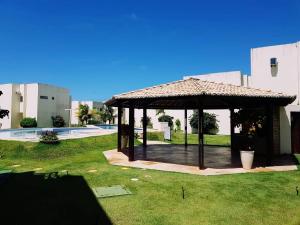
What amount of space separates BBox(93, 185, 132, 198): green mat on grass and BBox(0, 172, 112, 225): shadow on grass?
0.24 metres

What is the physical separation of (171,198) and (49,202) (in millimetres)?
3726

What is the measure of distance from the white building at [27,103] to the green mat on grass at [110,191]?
40043 millimetres

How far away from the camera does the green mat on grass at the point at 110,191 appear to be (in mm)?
8711

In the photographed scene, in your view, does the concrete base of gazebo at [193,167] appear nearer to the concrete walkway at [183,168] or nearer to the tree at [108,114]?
the concrete walkway at [183,168]

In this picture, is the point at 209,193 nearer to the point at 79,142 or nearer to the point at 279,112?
the point at 279,112

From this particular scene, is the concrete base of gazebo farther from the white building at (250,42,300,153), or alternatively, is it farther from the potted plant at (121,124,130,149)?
the white building at (250,42,300,153)

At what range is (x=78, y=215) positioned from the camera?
6.93m

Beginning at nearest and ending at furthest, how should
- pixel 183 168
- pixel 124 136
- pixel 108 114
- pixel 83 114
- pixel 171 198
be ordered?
pixel 171 198 < pixel 183 168 < pixel 124 136 < pixel 83 114 < pixel 108 114

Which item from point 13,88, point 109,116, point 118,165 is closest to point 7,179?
point 118,165

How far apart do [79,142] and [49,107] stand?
94.1 feet

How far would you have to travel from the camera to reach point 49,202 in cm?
806

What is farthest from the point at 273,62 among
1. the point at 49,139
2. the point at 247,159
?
the point at 49,139

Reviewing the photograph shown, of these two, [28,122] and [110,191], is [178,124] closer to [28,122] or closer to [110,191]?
[28,122]

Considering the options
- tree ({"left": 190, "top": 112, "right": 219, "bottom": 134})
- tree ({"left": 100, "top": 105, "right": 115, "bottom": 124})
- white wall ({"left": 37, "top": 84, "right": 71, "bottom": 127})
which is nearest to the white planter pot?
tree ({"left": 190, "top": 112, "right": 219, "bottom": 134})
